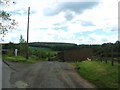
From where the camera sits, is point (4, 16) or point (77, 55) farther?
point (77, 55)

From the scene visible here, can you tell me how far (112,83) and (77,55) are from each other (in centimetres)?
6702

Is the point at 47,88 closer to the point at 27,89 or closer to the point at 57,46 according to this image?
the point at 27,89

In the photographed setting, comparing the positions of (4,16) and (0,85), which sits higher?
(4,16)

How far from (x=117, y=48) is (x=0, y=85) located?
1194 centimetres

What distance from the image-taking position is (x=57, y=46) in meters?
128

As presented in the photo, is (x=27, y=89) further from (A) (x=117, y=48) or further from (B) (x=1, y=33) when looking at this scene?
(A) (x=117, y=48)

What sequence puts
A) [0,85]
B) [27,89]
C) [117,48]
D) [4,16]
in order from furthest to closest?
[117,48] → [0,85] → [27,89] → [4,16]

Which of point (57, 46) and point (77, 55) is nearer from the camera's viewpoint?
point (77, 55)

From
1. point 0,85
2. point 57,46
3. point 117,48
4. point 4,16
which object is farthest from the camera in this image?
point 57,46

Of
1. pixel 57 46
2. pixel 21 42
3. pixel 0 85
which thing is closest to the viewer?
pixel 0 85

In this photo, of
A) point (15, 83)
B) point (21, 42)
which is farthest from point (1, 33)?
point (21, 42)

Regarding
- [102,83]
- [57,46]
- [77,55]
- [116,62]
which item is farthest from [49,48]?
[102,83]

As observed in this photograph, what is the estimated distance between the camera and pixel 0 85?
1911 centimetres

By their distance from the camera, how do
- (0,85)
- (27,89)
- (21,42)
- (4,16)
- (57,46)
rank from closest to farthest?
(4,16)
(27,89)
(0,85)
(21,42)
(57,46)
